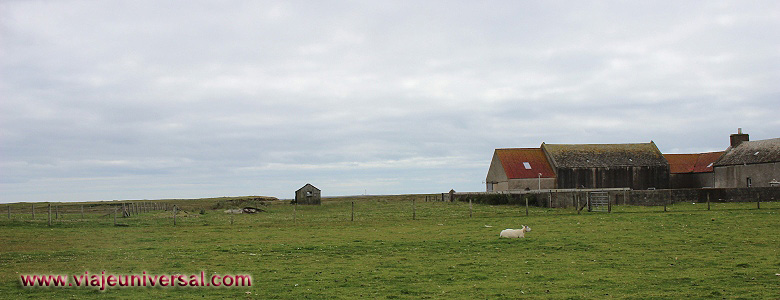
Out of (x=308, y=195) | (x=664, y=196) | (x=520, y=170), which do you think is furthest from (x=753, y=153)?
(x=308, y=195)

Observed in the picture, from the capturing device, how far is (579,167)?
83188mm

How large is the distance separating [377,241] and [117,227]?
23557 millimetres

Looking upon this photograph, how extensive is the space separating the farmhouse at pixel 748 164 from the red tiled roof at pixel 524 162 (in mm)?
22230

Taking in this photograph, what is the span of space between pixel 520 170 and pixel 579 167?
8054 millimetres

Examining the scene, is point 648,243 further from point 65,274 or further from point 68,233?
point 68,233

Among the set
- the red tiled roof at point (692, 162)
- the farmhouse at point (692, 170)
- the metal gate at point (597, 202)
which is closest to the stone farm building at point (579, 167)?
the farmhouse at point (692, 170)

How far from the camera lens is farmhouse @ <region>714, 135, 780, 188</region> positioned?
7394cm

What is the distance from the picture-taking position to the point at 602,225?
34.8 meters

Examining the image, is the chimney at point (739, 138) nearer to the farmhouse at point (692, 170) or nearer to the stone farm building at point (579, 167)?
the farmhouse at point (692, 170)

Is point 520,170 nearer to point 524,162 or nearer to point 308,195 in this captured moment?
point 524,162

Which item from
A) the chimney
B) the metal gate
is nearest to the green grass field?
the metal gate

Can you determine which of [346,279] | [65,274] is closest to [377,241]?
[346,279]

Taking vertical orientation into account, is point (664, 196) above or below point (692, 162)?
below

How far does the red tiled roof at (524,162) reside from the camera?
82.5 metres
